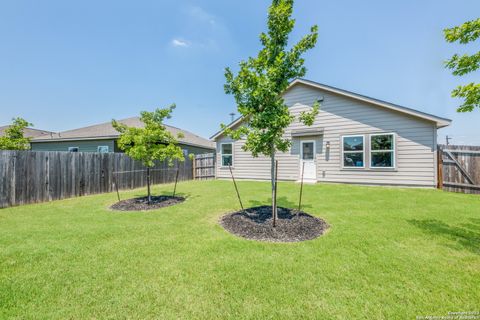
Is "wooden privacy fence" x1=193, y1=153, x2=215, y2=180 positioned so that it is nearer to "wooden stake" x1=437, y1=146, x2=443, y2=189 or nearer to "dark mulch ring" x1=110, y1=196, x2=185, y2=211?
"dark mulch ring" x1=110, y1=196, x2=185, y2=211

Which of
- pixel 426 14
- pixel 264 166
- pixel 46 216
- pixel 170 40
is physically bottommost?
pixel 46 216

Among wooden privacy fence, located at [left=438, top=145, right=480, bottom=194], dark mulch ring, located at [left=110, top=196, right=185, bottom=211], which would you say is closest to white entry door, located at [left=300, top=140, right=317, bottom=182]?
wooden privacy fence, located at [left=438, top=145, right=480, bottom=194]

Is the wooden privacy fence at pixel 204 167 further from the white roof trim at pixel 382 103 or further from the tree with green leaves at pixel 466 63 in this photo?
the tree with green leaves at pixel 466 63

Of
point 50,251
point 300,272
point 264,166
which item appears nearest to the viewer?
point 300,272

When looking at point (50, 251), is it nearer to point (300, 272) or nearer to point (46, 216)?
point (46, 216)

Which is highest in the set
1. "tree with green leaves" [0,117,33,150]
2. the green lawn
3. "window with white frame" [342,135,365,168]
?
"tree with green leaves" [0,117,33,150]

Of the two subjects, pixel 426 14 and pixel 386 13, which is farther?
pixel 386 13

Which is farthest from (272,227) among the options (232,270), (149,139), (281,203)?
(149,139)

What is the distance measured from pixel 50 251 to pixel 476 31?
8.00 metres

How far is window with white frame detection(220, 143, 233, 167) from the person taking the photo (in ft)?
44.4

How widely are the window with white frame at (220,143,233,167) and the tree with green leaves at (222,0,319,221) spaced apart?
8.58 m

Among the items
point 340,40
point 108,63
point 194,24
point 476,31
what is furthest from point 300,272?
point 108,63

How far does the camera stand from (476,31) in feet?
11.6

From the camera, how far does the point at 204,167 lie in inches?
592
